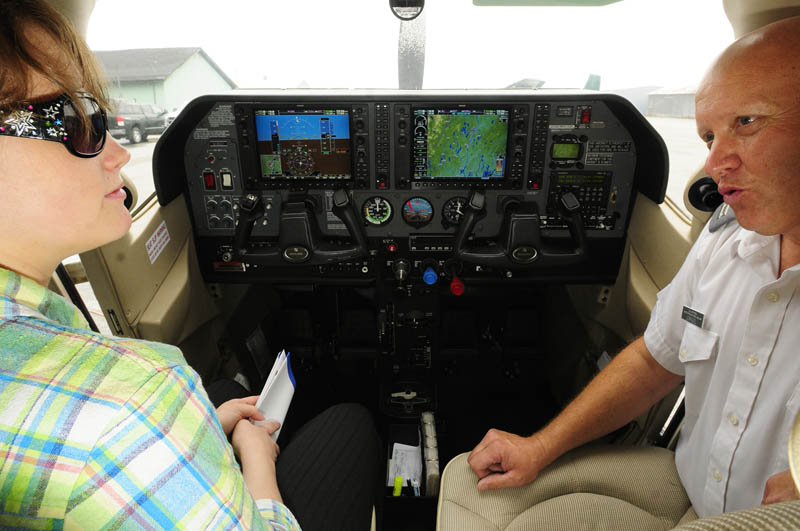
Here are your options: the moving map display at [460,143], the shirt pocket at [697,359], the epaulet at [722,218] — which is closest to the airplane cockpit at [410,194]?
the moving map display at [460,143]

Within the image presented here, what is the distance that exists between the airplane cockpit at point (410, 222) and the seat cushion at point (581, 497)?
2.11 ft

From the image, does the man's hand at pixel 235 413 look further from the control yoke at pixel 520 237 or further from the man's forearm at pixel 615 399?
the control yoke at pixel 520 237

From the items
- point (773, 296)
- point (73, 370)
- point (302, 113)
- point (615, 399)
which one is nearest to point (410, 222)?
point (302, 113)

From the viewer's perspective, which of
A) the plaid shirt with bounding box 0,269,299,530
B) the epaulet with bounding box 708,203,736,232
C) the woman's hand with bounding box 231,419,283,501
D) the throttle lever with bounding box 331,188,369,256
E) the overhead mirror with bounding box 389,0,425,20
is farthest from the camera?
the throttle lever with bounding box 331,188,369,256

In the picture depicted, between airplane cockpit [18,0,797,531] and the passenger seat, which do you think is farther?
airplane cockpit [18,0,797,531]

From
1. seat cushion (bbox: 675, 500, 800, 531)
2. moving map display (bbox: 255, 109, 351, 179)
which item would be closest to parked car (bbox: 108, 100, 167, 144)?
moving map display (bbox: 255, 109, 351, 179)

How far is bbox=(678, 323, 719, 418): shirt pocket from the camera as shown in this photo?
3.51ft

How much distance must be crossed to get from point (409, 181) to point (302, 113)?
0.55 meters

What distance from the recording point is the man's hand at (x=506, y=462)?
3.63 ft

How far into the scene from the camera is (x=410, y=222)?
2115mm

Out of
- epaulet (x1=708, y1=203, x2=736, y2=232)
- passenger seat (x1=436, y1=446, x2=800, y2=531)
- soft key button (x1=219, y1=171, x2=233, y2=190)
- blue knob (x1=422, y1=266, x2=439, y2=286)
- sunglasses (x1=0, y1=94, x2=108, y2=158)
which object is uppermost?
sunglasses (x1=0, y1=94, x2=108, y2=158)

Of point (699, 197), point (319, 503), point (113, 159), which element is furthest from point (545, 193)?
point (113, 159)

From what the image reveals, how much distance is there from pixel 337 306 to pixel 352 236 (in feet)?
2.39

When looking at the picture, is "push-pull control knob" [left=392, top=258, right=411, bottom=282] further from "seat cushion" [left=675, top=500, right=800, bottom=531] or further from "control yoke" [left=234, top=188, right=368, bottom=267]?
"seat cushion" [left=675, top=500, right=800, bottom=531]
